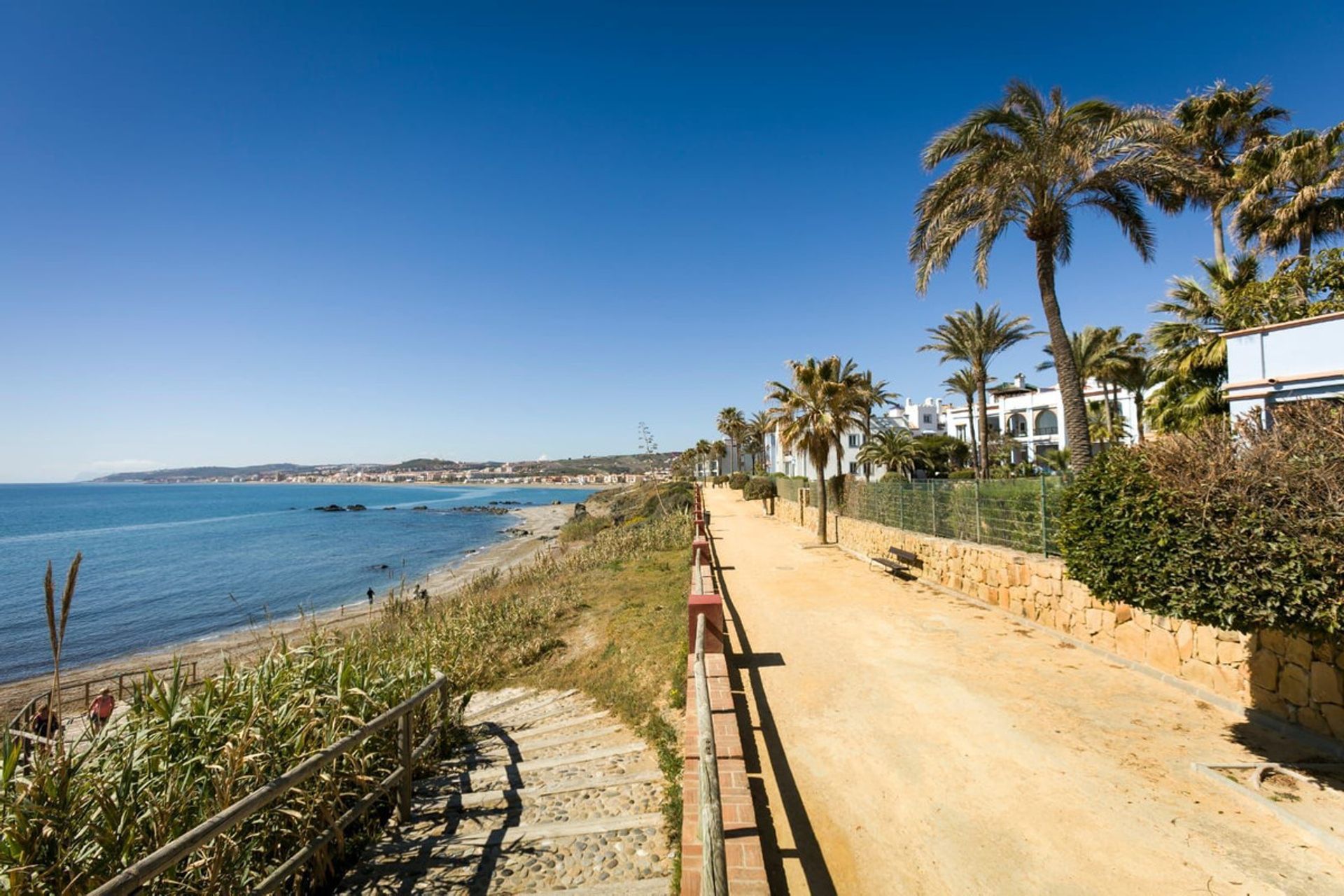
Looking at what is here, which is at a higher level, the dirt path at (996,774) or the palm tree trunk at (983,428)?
the palm tree trunk at (983,428)

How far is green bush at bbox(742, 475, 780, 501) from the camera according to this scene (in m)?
38.9

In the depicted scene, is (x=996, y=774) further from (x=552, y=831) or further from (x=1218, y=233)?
(x=1218, y=233)

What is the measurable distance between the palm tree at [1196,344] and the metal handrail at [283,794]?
20.0m

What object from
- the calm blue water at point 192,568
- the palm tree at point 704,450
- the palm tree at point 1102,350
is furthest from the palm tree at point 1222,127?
the palm tree at point 704,450

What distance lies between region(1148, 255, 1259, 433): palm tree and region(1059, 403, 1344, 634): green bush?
46.3ft

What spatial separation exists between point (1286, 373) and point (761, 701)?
46.0 feet

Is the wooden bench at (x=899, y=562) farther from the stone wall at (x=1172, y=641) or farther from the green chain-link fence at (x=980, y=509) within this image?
the green chain-link fence at (x=980, y=509)

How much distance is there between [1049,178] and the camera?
43.0ft

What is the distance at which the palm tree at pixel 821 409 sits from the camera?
21609mm

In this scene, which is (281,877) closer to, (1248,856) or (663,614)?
(1248,856)

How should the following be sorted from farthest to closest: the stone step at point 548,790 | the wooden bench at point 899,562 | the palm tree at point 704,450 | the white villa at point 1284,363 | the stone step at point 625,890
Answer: the palm tree at point 704,450 < the wooden bench at point 899,562 < the white villa at point 1284,363 < the stone step at point 548,790 < the stone step at point 625,890

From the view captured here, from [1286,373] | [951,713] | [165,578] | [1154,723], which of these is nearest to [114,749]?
[951,713]

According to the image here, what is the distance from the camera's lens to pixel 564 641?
11.7 metres

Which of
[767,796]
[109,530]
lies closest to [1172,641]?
[767,796]
